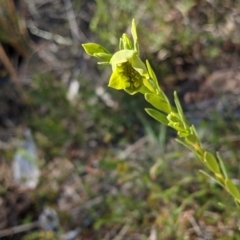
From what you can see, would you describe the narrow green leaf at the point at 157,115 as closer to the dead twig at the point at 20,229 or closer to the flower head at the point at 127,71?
the flower head at the point at 127,71

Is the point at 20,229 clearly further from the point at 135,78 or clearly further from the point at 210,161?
the point at 135,78

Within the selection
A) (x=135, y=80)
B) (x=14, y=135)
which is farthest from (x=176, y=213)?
(x=14, y=135)

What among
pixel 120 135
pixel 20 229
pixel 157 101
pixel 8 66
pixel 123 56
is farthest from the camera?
pixel 8 66

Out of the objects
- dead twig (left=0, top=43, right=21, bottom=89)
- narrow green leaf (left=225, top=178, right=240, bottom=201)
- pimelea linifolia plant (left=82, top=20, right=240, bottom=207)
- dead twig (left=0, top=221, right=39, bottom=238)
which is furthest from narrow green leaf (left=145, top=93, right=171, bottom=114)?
dead twig (left=0, top=43, right=21, bottom=89)

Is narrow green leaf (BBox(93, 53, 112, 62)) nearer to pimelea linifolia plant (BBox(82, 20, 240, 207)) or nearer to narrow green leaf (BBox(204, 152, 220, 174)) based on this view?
pimelea linifolia plant (BBox(82, 20, 240, 207))

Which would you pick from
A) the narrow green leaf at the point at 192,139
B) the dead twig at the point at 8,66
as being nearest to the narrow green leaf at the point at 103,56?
the narrow green leaf at the point at 192,139

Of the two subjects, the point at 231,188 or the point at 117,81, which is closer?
the point at 117,81

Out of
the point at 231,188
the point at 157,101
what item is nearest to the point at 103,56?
the point at 157,101

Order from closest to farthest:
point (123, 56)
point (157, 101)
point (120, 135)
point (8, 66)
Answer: point (123, 56), point (157, 101), point (120, 135), point (8, 66)
